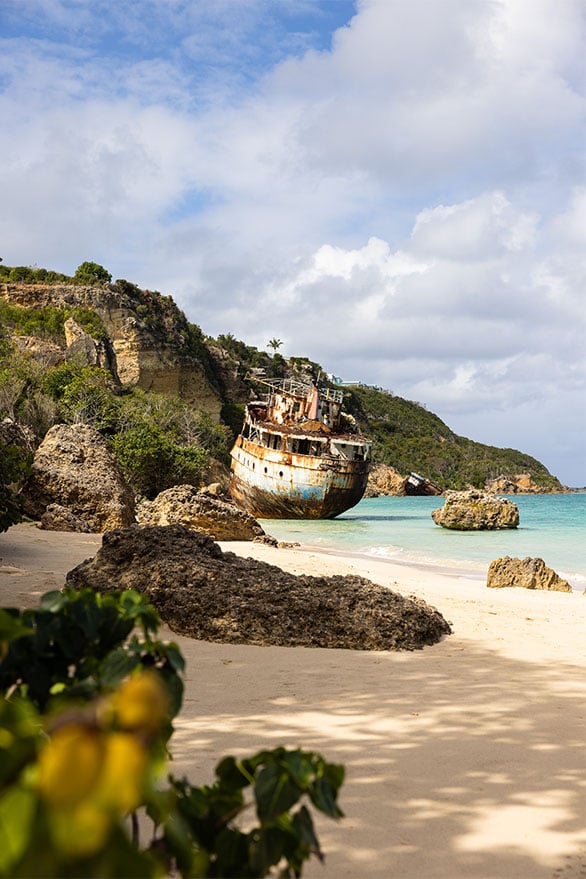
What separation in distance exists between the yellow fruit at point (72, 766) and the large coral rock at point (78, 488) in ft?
45.3

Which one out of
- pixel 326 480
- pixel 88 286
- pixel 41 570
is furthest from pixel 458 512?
pixel 88 286

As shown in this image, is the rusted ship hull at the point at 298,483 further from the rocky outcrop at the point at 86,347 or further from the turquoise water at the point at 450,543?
the rocky outcrop at the point at 86,347

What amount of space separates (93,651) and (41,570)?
6669 millimetres

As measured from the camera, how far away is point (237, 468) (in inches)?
1474

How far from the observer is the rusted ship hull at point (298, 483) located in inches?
1334

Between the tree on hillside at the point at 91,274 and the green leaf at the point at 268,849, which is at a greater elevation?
the tree on hillside at the point at 91,274

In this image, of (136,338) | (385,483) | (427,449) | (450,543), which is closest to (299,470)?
(450,543)

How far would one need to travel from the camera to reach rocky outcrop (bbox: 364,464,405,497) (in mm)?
88012

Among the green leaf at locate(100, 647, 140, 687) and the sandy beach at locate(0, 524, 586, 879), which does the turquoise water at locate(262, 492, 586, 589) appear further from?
the green leaf at locate(100, 647, 140, 687)

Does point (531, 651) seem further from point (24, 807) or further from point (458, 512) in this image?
point (458, 512)

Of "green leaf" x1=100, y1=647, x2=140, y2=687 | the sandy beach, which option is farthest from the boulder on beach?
"green leaf" x1=100, y1=647, x2=140, y2=687

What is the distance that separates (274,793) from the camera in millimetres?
1254

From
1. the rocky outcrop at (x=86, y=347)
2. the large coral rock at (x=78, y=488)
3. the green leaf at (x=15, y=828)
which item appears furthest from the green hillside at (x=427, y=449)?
the green leaf at (x=15, y=828)

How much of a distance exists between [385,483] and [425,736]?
86.0 m
